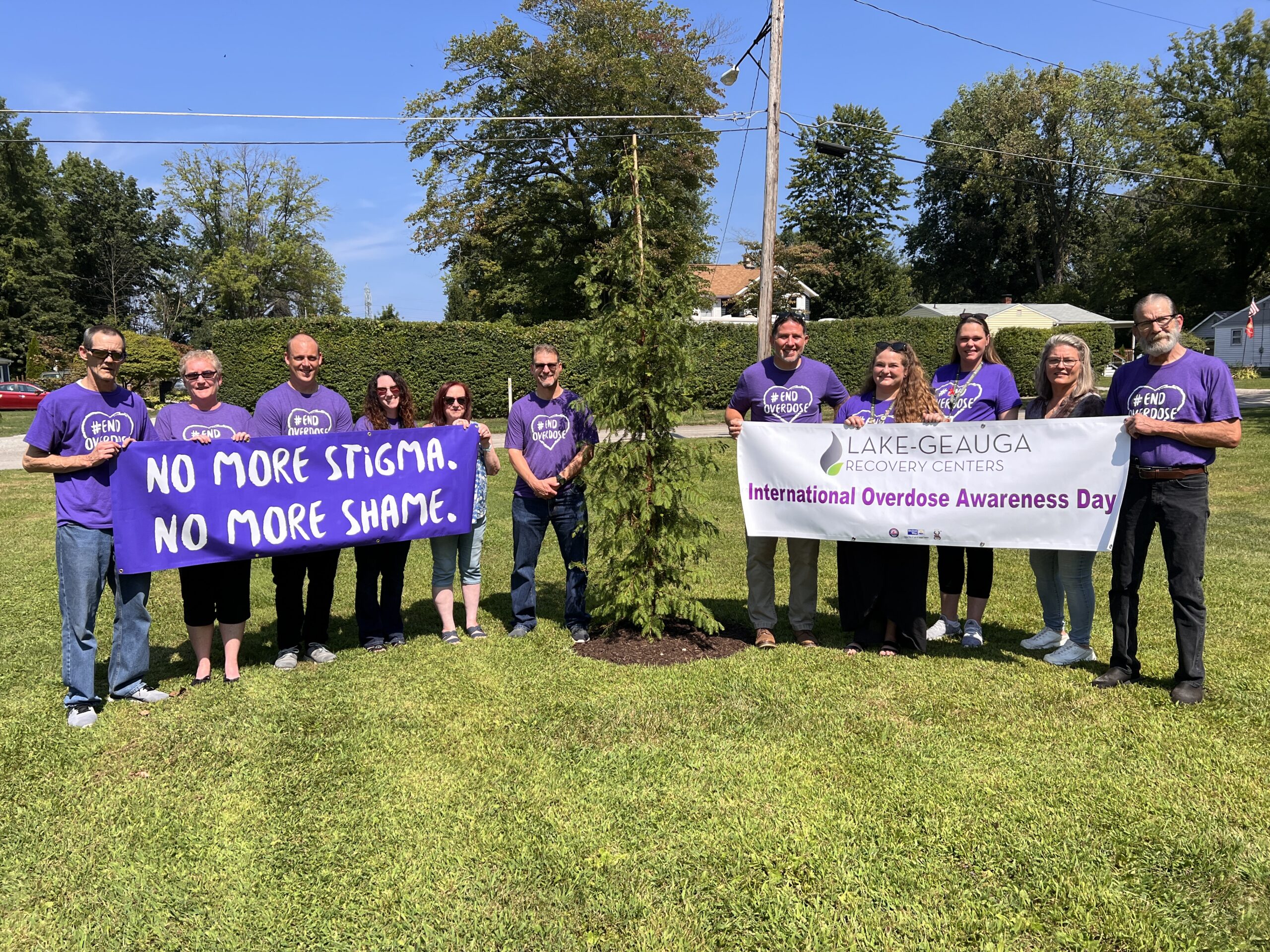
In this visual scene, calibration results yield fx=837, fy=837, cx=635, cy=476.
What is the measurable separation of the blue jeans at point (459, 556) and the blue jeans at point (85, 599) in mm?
1805

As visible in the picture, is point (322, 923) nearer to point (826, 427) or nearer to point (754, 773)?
point (754, 773)

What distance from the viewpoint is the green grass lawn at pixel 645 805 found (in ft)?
9.39

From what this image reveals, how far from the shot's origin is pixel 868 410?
5.52 metres

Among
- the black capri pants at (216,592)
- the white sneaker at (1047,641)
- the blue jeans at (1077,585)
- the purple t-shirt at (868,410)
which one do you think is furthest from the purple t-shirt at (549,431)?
the white sneaker at (1047,641)

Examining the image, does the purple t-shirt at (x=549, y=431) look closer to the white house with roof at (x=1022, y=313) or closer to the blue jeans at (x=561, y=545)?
the blue jeans at (x=561, y=545)

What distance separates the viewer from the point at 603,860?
321cm

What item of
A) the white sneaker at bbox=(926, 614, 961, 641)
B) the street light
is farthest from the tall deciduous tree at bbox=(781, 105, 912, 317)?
the white sneaker at bbox=(926, 614, 961, 641)

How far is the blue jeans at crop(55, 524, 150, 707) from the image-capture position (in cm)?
454

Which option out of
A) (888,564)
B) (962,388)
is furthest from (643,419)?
(962,388)

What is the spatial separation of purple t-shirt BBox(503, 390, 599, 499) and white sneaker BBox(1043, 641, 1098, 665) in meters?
3.27

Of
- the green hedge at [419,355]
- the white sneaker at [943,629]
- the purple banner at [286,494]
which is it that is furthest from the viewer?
the green hedge at [419,355]

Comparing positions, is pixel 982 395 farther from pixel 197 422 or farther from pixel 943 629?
pixel 197 422

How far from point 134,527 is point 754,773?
11.9 ft

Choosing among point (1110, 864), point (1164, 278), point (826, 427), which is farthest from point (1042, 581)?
point (1164, 278)
